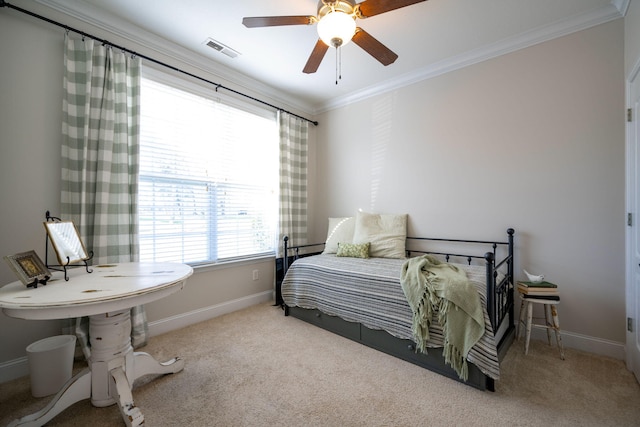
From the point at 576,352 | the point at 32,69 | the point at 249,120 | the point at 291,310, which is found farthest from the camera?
the point at 249,120

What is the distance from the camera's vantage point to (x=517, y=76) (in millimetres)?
2336

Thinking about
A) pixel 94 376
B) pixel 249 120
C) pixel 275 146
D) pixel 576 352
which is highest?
pixel 249 120

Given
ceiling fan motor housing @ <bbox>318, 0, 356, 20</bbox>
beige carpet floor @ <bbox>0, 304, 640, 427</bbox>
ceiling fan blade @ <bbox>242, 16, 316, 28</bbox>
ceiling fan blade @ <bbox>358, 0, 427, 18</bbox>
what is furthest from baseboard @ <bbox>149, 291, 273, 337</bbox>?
ceiling fan blade @ <bbox>358, 0, 427, 18</bbox>

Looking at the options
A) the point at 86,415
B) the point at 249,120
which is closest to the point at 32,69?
the point at 249,120

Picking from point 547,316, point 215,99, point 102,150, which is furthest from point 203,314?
point 547,316

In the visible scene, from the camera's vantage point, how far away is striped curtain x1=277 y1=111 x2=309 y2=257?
3.31 m

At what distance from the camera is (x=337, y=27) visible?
60.6 inches

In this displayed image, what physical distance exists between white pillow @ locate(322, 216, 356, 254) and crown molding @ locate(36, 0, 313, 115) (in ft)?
5.61

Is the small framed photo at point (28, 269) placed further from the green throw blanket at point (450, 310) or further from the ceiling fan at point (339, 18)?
the green throw blanket at point (450, 310)

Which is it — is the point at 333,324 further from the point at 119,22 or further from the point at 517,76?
the point at 119,22

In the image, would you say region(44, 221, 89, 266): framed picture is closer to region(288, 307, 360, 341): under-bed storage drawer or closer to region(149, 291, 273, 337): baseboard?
region(149, 291, 273, 337): baseboard

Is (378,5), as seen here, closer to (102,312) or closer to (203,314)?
(102,312)

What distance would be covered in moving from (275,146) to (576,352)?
3378 mm

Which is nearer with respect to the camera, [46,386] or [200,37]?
[46,386]
